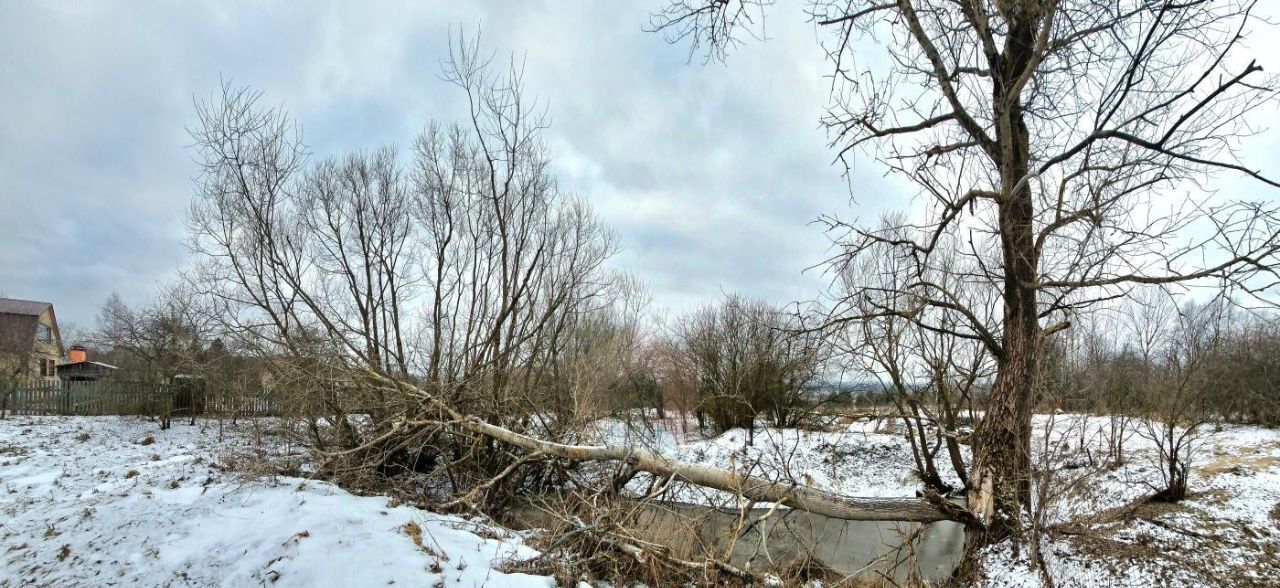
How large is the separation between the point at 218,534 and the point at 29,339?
1230 inches

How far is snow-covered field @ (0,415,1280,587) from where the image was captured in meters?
5.68

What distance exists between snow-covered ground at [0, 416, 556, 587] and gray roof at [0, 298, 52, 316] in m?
37.3

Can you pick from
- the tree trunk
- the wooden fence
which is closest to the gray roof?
the wooden fence

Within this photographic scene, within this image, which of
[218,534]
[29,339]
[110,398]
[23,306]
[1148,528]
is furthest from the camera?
[23,306]

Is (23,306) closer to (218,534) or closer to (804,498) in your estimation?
(218,534)

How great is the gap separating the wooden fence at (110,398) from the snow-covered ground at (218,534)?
1053 cm

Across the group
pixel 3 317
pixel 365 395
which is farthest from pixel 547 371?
pixel 3 317

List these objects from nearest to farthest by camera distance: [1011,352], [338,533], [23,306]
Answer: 1. [338,533]
2. [1011,352]
3. [23,306]

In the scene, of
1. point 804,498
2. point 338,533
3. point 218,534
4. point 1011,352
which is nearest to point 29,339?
point 218,534

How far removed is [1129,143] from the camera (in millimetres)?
6309

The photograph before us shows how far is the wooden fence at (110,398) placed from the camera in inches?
757

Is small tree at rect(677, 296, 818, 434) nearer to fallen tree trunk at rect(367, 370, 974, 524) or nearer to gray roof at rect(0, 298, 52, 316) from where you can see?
fallen tree trunk at rect(367, 370, 974, 524)

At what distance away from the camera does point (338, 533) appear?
6.40 meters

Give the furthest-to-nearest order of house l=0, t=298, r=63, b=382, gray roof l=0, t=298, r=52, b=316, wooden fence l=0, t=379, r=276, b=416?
gray roof l=0, t=298, r=52, b=316
house l=0, t=298, r=63, b=382
wooden fence l=0, t=379, r=276, b=416
